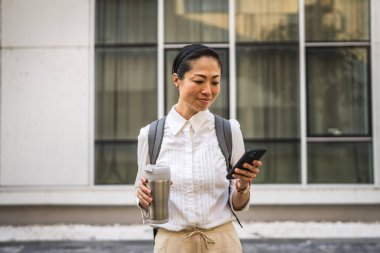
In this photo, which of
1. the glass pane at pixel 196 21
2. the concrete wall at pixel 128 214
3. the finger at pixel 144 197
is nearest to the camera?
the finger at pixel 144 197

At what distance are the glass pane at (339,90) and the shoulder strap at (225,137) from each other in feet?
22.6

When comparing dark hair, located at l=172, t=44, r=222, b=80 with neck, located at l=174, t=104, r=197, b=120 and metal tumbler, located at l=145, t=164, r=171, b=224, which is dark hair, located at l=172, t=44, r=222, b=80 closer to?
Result: neck, located at l=174, t=104, r=197, b=120

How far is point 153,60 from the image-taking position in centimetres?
937

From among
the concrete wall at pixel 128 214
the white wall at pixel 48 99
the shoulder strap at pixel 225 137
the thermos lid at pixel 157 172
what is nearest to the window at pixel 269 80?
the white wall at pixel 48 99

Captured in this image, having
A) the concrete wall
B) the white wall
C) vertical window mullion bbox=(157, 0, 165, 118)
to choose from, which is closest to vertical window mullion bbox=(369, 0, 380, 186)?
the concrete wall

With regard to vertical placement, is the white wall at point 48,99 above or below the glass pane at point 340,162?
above

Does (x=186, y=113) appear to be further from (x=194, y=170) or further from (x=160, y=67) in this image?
(x=160, y=67)

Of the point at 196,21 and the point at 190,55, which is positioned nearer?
the point at 190,55

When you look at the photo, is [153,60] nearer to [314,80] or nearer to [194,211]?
[314,80]

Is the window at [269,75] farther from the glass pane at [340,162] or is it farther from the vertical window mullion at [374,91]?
the vertical window mullion at [374,91]

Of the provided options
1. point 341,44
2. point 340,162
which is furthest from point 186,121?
point 341,44

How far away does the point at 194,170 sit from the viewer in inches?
98.7

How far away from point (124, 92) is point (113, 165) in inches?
49.2

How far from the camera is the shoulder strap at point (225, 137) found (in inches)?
101
